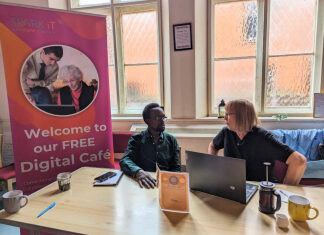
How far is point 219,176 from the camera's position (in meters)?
1.09

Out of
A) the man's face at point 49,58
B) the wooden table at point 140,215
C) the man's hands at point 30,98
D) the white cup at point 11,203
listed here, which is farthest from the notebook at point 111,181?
the man's face at point 49,58

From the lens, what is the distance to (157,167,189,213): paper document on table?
1016mm

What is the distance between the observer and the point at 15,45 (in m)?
1.63

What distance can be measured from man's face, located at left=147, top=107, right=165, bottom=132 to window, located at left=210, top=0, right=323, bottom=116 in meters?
1.52

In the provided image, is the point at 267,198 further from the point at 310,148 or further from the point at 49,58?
the point at 49,58

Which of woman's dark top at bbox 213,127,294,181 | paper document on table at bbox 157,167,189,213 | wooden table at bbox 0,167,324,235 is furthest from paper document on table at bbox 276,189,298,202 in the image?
paper document on table at bbox 157,167,189,213

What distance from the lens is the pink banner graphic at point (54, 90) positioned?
1649mm

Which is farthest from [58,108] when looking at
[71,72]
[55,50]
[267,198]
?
[267,198]

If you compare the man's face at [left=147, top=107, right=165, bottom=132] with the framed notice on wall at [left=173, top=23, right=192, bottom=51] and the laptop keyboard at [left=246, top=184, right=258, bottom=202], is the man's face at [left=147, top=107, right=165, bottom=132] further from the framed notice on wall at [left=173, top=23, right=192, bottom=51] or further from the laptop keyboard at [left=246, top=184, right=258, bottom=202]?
the framed notice on wall at [left=173, top=23, right=192, bottom=51]

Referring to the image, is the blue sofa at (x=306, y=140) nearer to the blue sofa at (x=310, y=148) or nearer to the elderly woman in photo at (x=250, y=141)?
the blue sofa at (x=310, y=148)

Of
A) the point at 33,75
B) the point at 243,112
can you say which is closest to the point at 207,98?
the point at 243,112

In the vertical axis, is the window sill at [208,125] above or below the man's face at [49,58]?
below

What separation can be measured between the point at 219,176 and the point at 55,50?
1.56 meters

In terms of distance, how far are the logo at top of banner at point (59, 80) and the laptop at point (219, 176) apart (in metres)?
1.14
